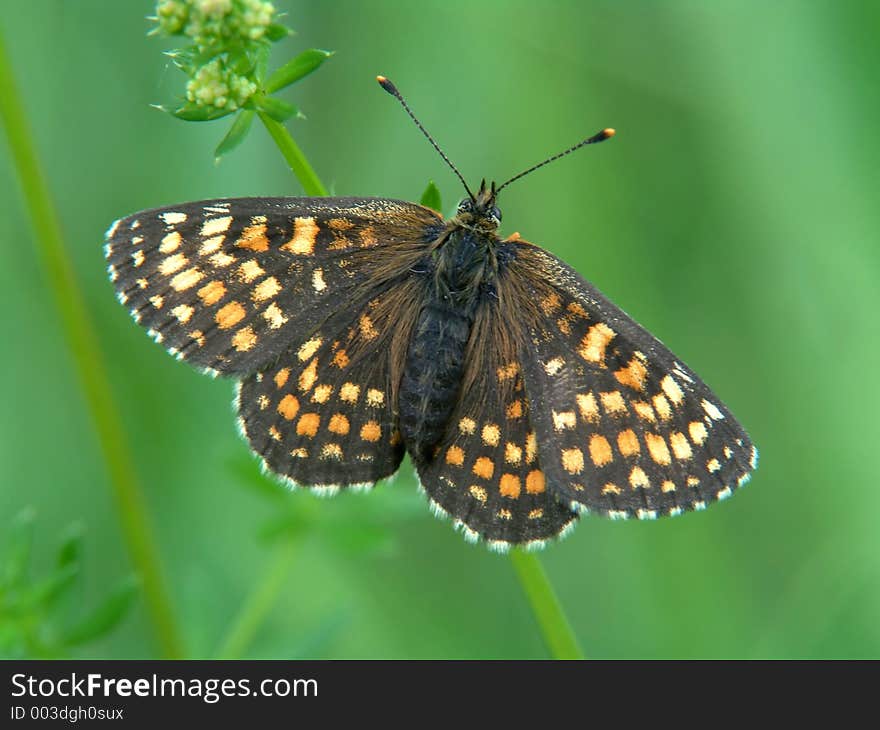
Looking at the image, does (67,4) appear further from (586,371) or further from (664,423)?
(664,423)

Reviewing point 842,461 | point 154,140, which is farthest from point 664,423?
point 154,140

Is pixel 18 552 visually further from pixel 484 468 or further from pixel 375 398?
pixel 484 468

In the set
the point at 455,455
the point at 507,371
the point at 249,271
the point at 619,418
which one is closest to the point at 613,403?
the point at 619,418

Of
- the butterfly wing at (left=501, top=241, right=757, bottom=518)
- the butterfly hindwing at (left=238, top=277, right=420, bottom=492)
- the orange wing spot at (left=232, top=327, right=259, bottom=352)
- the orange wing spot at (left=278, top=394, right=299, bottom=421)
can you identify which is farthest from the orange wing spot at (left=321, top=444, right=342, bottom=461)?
the butterfly wing at (left=501, top=241, right=757, bottom=518)

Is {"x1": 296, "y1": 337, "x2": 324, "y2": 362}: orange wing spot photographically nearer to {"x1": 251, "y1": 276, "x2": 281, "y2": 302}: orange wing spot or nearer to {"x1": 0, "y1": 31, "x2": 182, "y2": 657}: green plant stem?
{"x1": 251, "y1": 276, "x2": 281, "y2": 302}: orange wing spot

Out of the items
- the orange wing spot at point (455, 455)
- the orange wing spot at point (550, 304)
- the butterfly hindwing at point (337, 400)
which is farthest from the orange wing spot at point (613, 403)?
the butterfly hindwing at point (337, 400)

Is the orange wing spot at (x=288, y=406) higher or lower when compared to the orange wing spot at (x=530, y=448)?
lower

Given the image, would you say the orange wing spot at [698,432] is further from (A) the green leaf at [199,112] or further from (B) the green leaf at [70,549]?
(B) the green leaf at [70,549]
